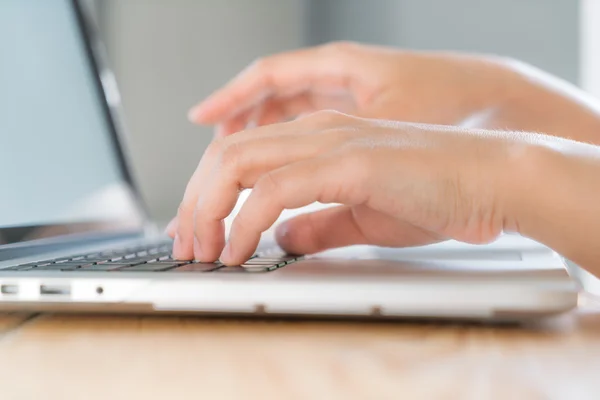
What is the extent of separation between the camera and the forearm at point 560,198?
47 centimetres

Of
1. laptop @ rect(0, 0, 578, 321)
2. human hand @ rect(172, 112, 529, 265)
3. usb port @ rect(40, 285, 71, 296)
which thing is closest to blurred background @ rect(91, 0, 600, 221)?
laptop @ rect(0, 0, 578, 321)

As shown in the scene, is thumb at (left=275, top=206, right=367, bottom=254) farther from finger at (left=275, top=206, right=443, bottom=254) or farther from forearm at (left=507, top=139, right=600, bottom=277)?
forearm at (left=507, top=139, right=600, bottom=277)

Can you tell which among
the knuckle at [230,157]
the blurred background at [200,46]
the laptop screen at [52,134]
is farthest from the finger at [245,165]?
the blurred background at [200,46]

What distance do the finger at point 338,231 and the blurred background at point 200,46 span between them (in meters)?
1.00

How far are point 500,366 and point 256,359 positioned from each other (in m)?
0.12

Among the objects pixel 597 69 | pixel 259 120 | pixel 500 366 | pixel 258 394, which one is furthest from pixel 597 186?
pixel 597 69

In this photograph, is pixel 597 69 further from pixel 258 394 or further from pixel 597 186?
pixel 258 394

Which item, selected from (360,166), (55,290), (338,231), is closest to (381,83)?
(338,231)

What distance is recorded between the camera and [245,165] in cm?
51

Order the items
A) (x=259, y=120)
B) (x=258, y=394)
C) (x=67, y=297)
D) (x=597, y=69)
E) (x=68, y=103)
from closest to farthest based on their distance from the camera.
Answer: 1. (x=258, y=394)
2. (x=67, y=297)
3. (x=68, y=103)
4. (x=259, y=120)
5. (x=597, y=69)

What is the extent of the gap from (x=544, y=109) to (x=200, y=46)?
107cm

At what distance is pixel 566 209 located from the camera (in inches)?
18.5

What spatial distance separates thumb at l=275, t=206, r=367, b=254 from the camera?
2.08 feet

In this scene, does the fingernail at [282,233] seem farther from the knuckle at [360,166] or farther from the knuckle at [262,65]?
the knuckle at [262,65]
